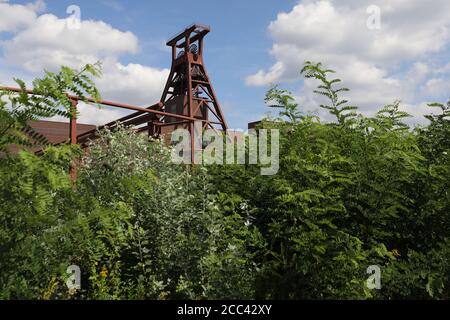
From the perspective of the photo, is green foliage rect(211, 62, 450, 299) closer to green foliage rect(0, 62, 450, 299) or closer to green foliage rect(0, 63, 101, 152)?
green foliage rect(0, 62, 450, 299)

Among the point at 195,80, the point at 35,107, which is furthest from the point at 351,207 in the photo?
the point at 195,80

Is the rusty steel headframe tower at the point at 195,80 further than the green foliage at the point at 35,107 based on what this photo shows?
Yes

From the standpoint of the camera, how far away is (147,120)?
13.6 m

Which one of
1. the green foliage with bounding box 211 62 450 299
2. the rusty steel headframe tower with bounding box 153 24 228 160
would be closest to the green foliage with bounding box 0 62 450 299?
the green foliage with bounding box 211 62 450 299

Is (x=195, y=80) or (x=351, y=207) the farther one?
(x=195, y=80)

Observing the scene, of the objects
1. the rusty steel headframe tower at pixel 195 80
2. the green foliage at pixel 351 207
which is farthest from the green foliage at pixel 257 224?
the rusty steel headframe tower at pixel 195 80

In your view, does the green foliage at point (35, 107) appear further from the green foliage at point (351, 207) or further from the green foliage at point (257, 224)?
the green foliage at point (351, 207)

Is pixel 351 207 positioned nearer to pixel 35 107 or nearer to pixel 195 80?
pixel 35 107

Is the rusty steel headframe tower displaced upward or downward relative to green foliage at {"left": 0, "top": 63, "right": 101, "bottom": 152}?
upward

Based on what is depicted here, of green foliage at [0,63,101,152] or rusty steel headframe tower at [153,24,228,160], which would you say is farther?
rusty steel headframe tower at [153,24,228,160]

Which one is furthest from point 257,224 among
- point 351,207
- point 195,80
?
point 195,80
